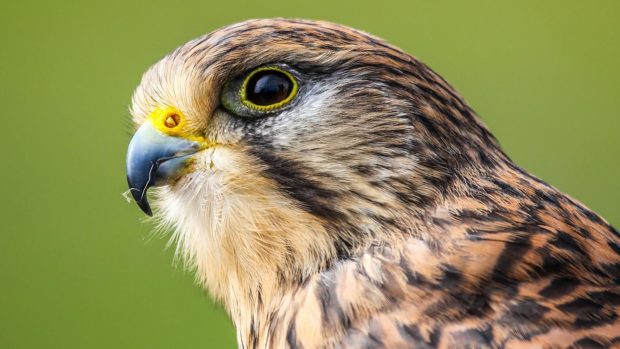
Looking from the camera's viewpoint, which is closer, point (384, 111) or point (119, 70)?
point (384, 111)

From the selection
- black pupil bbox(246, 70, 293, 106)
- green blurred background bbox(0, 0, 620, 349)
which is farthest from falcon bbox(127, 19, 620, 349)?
green blurred background bbox(0, 0, 620, 349)

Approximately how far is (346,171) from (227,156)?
269 mm

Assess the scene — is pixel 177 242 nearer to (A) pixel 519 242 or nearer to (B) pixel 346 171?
(B) pixel 346 171

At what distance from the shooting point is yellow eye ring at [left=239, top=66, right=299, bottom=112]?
263 cm

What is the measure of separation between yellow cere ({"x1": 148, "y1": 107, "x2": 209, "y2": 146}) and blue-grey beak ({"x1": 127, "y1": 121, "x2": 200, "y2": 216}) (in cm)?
1

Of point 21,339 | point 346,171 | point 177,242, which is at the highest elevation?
point 346,171

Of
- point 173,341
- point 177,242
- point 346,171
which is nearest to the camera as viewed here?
point 346,171

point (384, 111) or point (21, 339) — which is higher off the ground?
point (384, 111)

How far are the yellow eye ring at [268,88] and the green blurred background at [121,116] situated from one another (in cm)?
227

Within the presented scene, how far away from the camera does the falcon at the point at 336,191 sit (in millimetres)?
2410

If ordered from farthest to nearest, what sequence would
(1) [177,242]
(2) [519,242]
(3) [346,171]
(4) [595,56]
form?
(4) [595,56] < (1) [177,242] < (3) [346,171] < (2) [519,242]

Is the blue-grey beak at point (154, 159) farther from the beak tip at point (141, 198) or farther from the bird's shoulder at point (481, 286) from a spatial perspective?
the bird's shoulder at point (481, 286)

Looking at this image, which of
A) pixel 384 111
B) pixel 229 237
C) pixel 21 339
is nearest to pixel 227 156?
pixel 229 237

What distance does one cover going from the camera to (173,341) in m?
5.00
